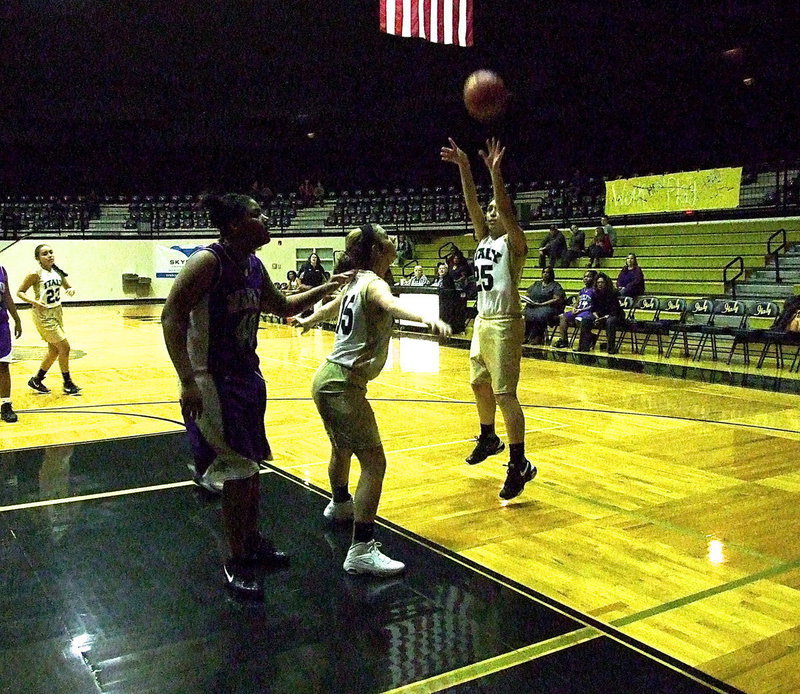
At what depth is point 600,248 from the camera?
1516 centimetres

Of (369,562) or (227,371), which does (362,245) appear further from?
(369,562)

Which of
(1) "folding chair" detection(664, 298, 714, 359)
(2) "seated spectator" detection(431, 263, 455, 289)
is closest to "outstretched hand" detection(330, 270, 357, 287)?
(1) "folding chair" detection(664, 298, 714, 359)

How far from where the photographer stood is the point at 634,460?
5297 mm

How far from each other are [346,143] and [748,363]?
18.0 metres

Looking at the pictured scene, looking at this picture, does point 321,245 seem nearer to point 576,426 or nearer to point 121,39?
point 121,39

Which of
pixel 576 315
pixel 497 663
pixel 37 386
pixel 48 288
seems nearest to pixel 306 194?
pixel 576 315

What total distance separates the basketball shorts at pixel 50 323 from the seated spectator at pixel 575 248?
1033 centimetres

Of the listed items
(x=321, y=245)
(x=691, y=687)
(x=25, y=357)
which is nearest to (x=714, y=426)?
(x=691, y=687)

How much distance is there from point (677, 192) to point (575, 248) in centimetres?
217

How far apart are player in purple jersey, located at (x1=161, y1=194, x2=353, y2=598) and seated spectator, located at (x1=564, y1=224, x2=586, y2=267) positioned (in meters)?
13.1

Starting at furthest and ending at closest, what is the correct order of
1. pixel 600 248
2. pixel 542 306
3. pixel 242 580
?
pixel 600 248
pixel 542 306
pixel 242 580

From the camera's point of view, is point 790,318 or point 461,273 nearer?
point 790,318

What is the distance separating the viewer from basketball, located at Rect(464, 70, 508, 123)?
5023mm

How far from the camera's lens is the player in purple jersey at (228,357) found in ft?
9.66
